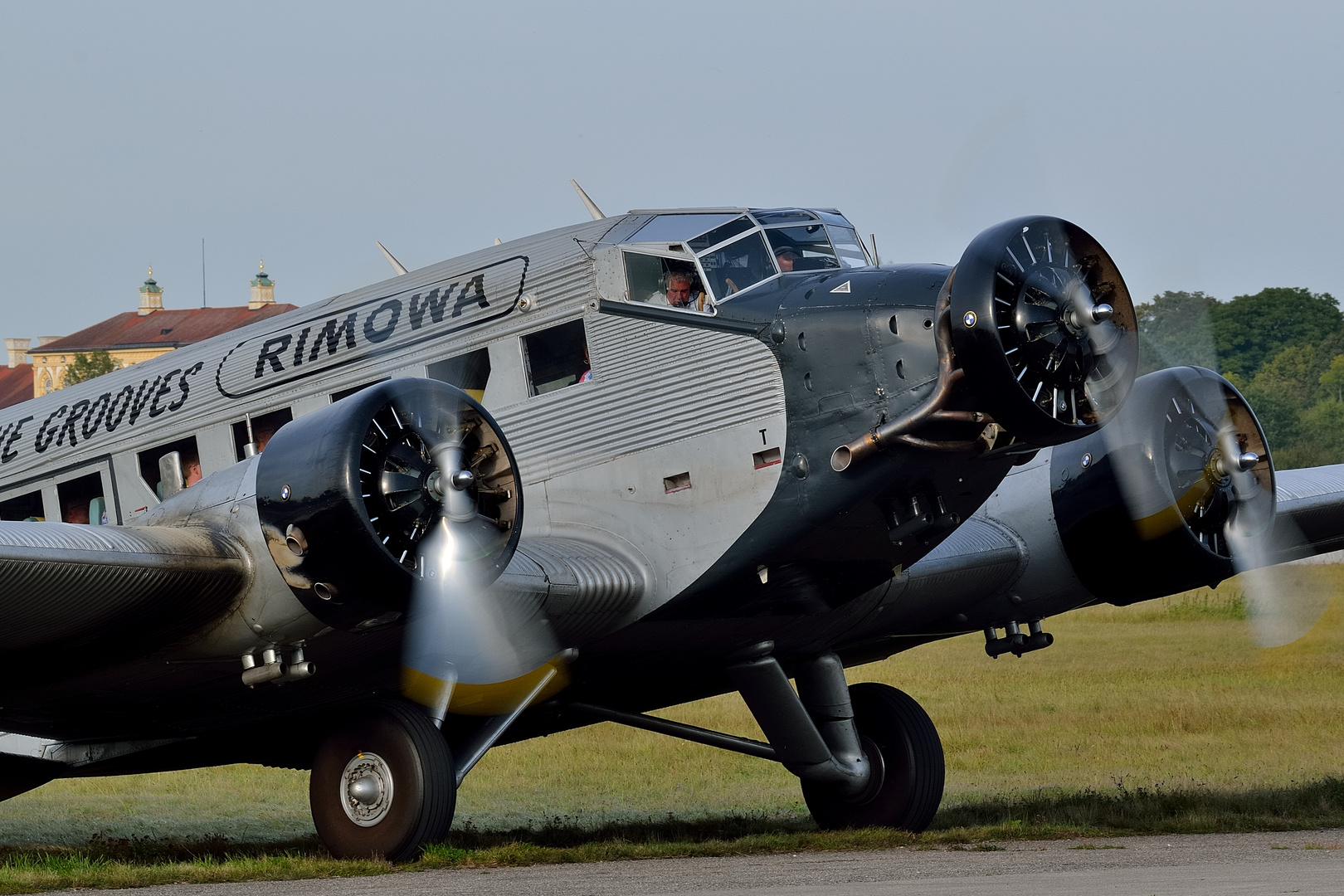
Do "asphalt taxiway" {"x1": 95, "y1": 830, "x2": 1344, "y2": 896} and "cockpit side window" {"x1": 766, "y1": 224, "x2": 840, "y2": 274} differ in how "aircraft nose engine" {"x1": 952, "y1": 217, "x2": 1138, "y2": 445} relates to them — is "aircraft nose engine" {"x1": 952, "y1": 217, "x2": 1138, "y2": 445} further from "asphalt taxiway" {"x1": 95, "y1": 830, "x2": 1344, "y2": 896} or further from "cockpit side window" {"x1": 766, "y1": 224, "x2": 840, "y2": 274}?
"asphalt taxiway" {"x1": 95, "y1": 830, "x2": 1344, "y2": 896}

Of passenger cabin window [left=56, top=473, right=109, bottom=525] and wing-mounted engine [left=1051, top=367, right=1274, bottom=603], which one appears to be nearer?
wing-mounted engine [left=1051, top=367, right=1274, bottom=603]

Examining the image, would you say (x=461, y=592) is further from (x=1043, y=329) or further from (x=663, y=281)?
(x=1043, y=329)

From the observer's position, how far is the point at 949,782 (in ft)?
62.3

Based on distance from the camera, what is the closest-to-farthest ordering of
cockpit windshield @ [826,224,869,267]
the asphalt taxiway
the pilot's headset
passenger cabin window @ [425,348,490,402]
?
the asphalt taxiway
the pilot's headset
cockpit windshield @ [826,224,869,267]
passenger cabin window @ [425,348,490,402]

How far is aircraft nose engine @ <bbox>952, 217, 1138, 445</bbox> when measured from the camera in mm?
9094

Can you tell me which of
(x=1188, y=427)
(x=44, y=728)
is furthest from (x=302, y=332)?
(x=1188, y=427)

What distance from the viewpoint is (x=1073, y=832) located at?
11805 mm

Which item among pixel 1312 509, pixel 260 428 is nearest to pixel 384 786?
pixel 260 428

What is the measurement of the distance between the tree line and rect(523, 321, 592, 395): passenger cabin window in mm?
A: 3934

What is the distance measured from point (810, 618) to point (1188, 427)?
10.7 feet

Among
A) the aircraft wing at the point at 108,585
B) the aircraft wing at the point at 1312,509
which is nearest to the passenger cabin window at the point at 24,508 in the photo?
the aircraft wing at the point at 108,585

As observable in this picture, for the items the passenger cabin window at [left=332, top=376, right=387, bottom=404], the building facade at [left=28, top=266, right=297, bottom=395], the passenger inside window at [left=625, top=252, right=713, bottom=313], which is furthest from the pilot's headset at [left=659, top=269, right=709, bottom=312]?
the building facade at [left=28, top=266, right=297, bottom=395]

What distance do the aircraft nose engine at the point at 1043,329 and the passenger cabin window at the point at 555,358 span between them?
10.3 ft

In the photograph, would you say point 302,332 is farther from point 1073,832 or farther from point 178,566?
point 1073,832
